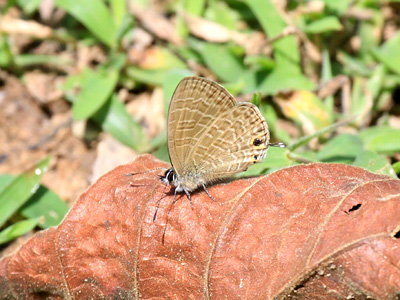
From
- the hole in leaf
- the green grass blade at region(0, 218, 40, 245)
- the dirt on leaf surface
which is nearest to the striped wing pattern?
the dirt on leaf surface

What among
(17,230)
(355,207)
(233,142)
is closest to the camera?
(355,207)

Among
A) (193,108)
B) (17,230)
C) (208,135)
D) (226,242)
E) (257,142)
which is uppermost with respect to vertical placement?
(193,108)

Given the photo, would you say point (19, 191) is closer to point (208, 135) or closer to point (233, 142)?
point (208, 135)

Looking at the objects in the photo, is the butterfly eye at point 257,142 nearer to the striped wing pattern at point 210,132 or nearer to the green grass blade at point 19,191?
the striped wing pattern at point 210,132

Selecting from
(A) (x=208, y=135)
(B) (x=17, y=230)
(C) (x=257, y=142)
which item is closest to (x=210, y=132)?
(A) (x=208, y=135)

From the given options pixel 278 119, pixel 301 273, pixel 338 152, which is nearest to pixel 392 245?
pixel 301 273
